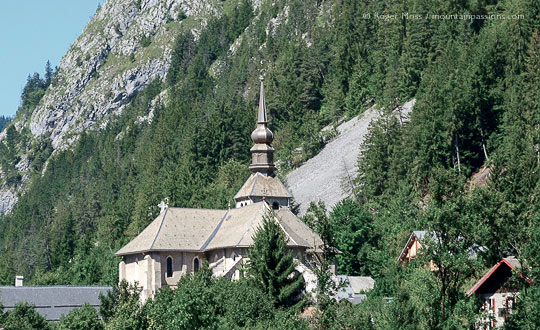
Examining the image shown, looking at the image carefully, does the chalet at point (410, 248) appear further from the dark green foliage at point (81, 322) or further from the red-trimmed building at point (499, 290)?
the dark green foliage at point (81, 322)

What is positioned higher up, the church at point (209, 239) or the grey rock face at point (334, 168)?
the grey rock face at point (334, 168)

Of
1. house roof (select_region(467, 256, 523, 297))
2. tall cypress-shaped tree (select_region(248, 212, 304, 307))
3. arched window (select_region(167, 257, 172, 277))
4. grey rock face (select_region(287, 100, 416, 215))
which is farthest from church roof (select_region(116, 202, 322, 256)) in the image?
house roof (select_region(467, 256, 523, 297))

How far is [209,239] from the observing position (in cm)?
9081

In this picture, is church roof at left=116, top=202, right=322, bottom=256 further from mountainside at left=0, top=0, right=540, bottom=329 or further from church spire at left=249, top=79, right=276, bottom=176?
church spire at left=249, top=79, right=276, bottom=176

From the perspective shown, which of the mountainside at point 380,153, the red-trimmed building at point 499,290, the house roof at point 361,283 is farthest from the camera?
the house roof at point 361,283

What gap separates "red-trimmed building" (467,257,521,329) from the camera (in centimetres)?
5162

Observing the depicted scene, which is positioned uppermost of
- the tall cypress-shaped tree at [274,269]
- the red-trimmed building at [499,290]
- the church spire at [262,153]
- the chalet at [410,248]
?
the church spire at [262,153]

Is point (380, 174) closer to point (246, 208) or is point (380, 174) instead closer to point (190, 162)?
point (246, 208)

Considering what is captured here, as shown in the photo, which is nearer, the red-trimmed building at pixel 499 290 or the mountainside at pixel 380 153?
the mountainside at pixel 380 153

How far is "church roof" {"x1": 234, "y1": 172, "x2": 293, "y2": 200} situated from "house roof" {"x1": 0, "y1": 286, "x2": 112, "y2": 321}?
16.2m

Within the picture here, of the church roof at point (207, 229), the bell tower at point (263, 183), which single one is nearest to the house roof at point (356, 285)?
the church roof at point (207, 229)

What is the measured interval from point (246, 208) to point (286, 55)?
82958 mm

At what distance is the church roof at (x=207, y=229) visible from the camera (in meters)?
85.9

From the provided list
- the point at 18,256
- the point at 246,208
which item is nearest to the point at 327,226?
the point at 246,208
